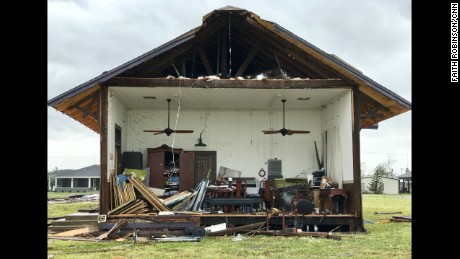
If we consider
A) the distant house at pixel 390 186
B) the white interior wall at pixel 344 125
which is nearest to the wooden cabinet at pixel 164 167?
the white interior wall at pixel 344 125

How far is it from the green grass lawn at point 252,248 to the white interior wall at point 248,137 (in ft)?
21.5

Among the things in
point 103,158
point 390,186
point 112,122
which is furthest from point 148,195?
point 390,186

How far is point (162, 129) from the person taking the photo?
1848 centimetres

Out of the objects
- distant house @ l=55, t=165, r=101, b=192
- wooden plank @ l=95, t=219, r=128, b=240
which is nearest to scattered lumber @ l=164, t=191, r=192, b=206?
wooden plank @ l=95, t=219, r=128, b=240

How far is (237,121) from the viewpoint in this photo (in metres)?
18.7

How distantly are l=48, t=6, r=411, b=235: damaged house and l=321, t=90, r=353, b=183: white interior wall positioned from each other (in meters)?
0.03

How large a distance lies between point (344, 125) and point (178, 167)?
6.19 metres

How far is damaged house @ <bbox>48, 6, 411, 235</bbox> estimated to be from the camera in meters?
14.0

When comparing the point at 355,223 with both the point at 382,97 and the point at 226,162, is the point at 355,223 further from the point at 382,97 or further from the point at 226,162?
the point at 226,162

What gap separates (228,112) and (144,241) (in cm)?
821

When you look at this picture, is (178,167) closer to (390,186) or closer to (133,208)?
(133,208)

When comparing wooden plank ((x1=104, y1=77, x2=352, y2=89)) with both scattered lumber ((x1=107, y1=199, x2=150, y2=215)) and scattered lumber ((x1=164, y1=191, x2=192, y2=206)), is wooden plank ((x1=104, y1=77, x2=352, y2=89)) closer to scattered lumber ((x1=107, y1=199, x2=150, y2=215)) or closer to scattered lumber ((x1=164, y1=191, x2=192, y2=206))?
scattered lumber ((x1=107, y1=199, x2=150, y2=215))
